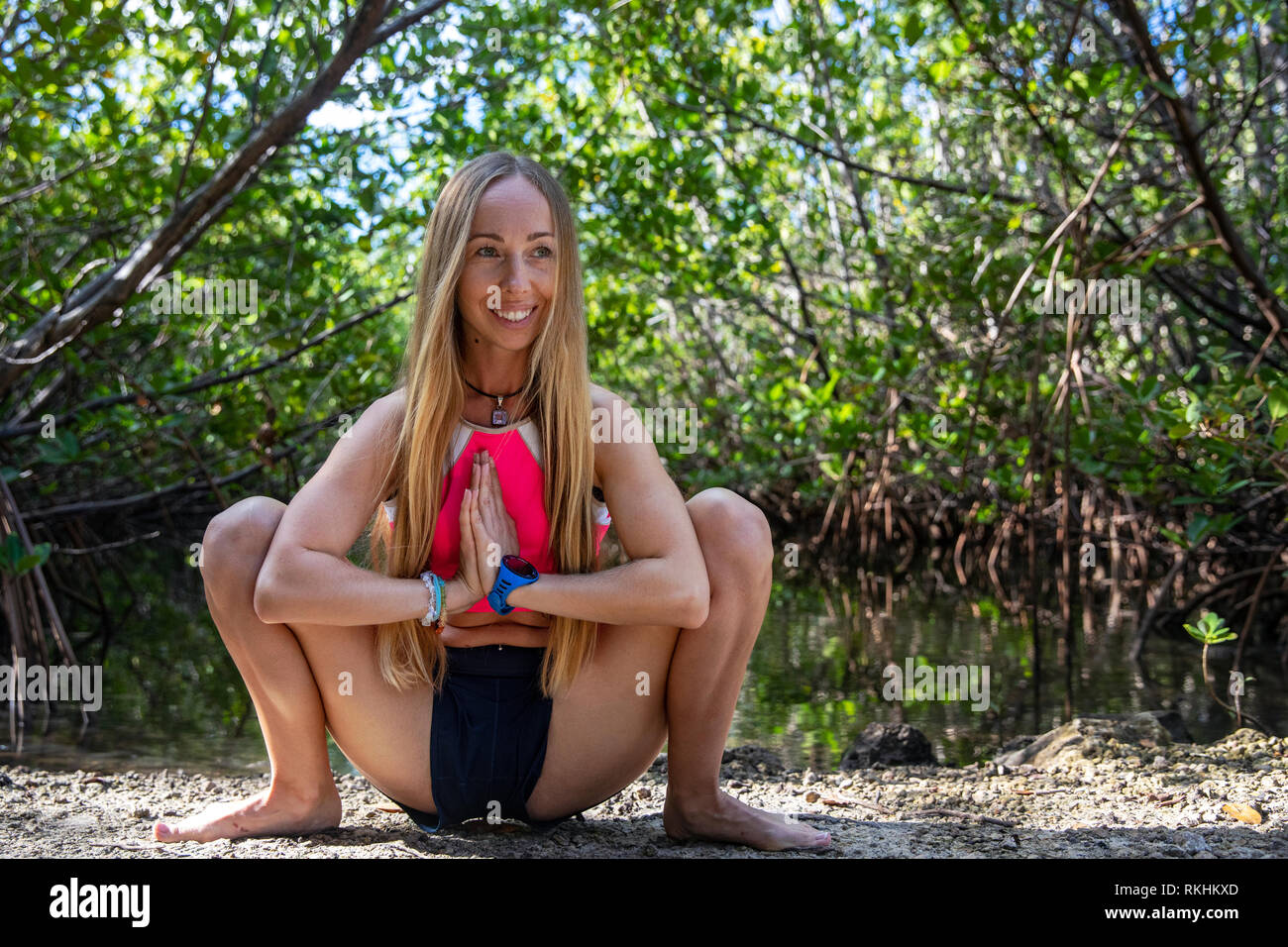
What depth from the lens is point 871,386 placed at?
4832mm

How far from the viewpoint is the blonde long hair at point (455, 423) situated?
6.05ft

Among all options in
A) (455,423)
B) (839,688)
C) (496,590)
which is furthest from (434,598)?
(839,688)

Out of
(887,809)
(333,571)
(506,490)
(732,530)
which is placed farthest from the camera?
(887,809)

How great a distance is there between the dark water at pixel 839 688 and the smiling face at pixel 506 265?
143cm

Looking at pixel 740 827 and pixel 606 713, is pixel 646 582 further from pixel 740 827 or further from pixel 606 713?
pixel 740 827

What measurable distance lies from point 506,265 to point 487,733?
76 cm

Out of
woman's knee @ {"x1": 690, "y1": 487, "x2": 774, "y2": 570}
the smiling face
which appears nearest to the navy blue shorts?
woman's knee @ {"x1": 690, "y1": 487, "x2": 774, "y2": 570}

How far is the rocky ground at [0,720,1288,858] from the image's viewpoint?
1819mm

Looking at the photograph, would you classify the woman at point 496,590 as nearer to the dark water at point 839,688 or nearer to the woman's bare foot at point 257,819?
the woman's bare foot at point 257,819

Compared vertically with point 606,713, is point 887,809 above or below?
below

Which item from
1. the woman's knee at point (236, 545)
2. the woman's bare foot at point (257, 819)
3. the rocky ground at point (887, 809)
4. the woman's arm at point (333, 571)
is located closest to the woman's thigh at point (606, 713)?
the rocky ground at point (887, 809)

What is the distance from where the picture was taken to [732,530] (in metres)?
1.78

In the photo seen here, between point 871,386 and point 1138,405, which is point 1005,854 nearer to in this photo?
point 1138,405
